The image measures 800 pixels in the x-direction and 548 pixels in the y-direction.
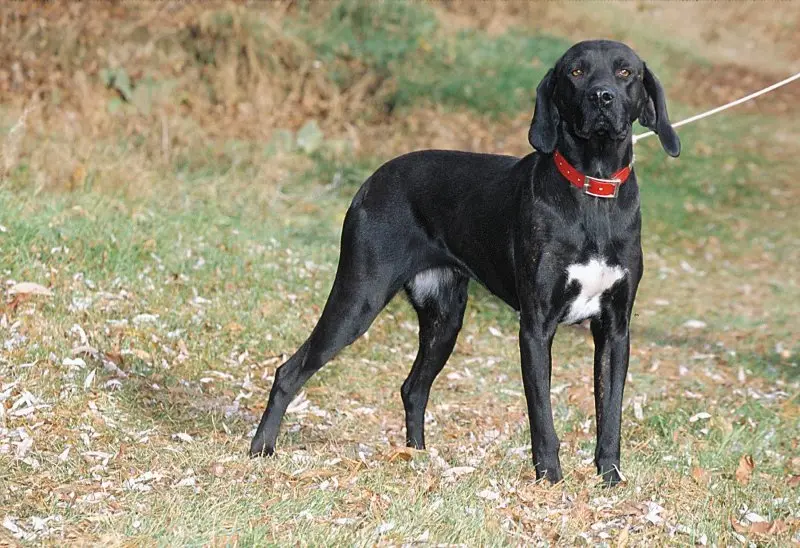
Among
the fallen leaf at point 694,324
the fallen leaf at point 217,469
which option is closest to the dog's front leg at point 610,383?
the fallen leaf at point 217,469

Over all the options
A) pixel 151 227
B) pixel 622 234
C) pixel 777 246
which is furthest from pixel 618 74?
pixel 777 246

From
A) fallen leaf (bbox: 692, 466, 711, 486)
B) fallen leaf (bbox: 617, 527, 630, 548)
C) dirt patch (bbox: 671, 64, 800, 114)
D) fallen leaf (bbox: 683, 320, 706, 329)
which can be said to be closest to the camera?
fallen leaf (bbox: 617, 527, 630, 548)

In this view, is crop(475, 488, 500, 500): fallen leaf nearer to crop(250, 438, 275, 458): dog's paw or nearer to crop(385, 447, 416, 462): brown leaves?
crop(385, 447, 416, 462): brown leaves

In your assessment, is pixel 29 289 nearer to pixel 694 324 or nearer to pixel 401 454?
pixel 401 454

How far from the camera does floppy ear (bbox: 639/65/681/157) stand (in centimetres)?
442

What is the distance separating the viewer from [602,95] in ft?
13.4

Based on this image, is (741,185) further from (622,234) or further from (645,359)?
(622,234)

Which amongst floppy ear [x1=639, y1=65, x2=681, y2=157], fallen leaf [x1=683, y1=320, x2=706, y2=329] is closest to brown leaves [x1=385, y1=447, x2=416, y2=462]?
floppy ear [x1=639, y1=65, x2=681, y2=157]

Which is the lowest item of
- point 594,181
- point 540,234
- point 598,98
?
point 540,234

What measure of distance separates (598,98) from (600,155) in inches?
10.7

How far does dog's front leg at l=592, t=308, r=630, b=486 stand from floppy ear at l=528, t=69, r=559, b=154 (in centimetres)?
69

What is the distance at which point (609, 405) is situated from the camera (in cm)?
441

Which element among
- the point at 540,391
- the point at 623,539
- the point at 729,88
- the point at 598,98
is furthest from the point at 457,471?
the point at 729,88

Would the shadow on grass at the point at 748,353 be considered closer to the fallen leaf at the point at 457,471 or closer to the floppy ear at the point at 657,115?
the floppy ear at the point at 657,115
